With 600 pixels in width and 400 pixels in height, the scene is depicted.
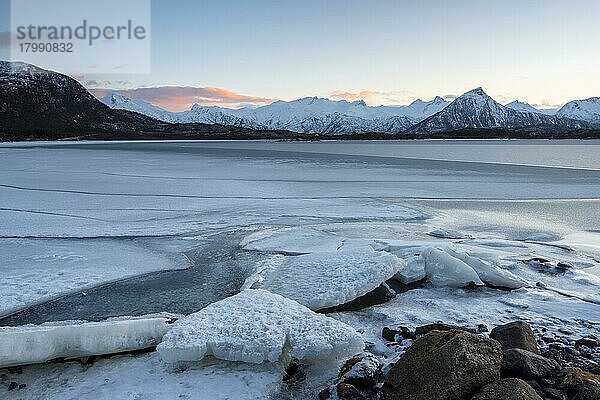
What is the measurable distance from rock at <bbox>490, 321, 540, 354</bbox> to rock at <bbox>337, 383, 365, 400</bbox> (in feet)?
4.32

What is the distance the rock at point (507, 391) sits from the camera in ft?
9.96

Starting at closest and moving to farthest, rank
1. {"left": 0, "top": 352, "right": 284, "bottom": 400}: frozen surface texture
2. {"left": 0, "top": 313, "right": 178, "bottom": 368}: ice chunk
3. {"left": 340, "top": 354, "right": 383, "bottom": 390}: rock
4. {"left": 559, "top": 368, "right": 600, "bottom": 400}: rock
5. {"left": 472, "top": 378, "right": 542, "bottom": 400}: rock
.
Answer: {"left": 472, "top": 378, "right": 542, "bottom": 400}: rock < {"left": 559, "top": 368, "right": 600, "bottom": 400}: rock < {"left": 0, "top": 352, "right": 284, "bottom": 400}: frozen surface texture < {"left": 340, "top": 354, "right": 383, "bottom": 390}: rock < {"left": 0, "top": 313, "right": 178, "bottom": 368}: ice chunk

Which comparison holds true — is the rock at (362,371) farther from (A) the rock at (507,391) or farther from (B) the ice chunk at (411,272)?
(B) the ice chunk at (411,272)

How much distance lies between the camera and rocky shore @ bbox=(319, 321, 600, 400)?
3232mm

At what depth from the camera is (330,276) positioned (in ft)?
19.9

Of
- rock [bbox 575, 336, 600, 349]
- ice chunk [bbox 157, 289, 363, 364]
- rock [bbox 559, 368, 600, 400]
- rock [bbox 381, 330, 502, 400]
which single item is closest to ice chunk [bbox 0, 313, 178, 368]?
ice chunk [bbox 157, 289, 363, 364]

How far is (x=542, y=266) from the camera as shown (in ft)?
22.0

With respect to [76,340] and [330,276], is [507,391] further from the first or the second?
[76,340]

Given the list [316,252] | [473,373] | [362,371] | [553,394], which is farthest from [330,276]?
[553,394]

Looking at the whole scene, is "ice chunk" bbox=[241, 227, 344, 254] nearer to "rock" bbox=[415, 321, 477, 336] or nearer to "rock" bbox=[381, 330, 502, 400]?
"rock" bbox=[415, 321, 477, 336]

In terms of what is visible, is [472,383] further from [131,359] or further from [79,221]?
[79,221]

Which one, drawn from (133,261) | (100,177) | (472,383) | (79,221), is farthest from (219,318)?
(100,177)

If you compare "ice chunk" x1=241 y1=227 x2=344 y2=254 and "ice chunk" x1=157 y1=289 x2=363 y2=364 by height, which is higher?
"ice chunk" x1=241 y1=227 x2=344 y2=254

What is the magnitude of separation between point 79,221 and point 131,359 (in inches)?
253
